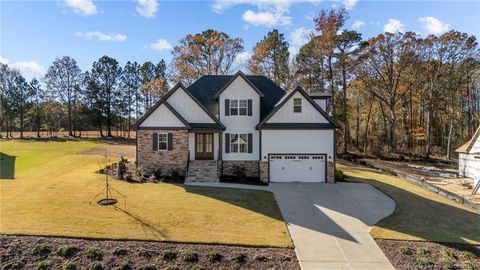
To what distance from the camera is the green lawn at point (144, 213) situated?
11469mm

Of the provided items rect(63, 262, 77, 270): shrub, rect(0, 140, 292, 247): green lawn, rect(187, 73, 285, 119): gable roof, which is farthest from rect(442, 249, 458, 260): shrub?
rect(187, 73, 285, 119): gable roof

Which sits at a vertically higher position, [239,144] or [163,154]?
[239,144]

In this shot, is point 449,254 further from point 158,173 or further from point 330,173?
point 158,173

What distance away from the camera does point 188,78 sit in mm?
40969

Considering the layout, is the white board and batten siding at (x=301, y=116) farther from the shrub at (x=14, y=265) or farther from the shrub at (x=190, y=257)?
the shrub at (x=14, y=265)

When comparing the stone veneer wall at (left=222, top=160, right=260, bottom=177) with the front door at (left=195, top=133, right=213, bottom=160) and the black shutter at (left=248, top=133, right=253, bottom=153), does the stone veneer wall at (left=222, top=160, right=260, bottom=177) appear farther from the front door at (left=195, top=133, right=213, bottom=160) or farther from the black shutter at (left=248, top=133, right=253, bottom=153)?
the front door at (left=195, top=133, right=213, bottom=160)

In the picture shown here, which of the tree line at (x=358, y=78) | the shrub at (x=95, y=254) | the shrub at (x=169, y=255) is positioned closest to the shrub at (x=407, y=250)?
the shrub at (x=169, y=255)

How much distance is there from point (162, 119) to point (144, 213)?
8744 mm

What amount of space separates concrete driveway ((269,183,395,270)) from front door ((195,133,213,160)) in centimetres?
500

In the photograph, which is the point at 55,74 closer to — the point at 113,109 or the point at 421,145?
the point at 113,109

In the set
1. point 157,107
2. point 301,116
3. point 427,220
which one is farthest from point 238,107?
point 427,220

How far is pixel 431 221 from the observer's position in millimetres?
13891

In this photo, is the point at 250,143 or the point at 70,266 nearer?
the point at 70,266

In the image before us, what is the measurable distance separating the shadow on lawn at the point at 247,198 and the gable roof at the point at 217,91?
672 cm
